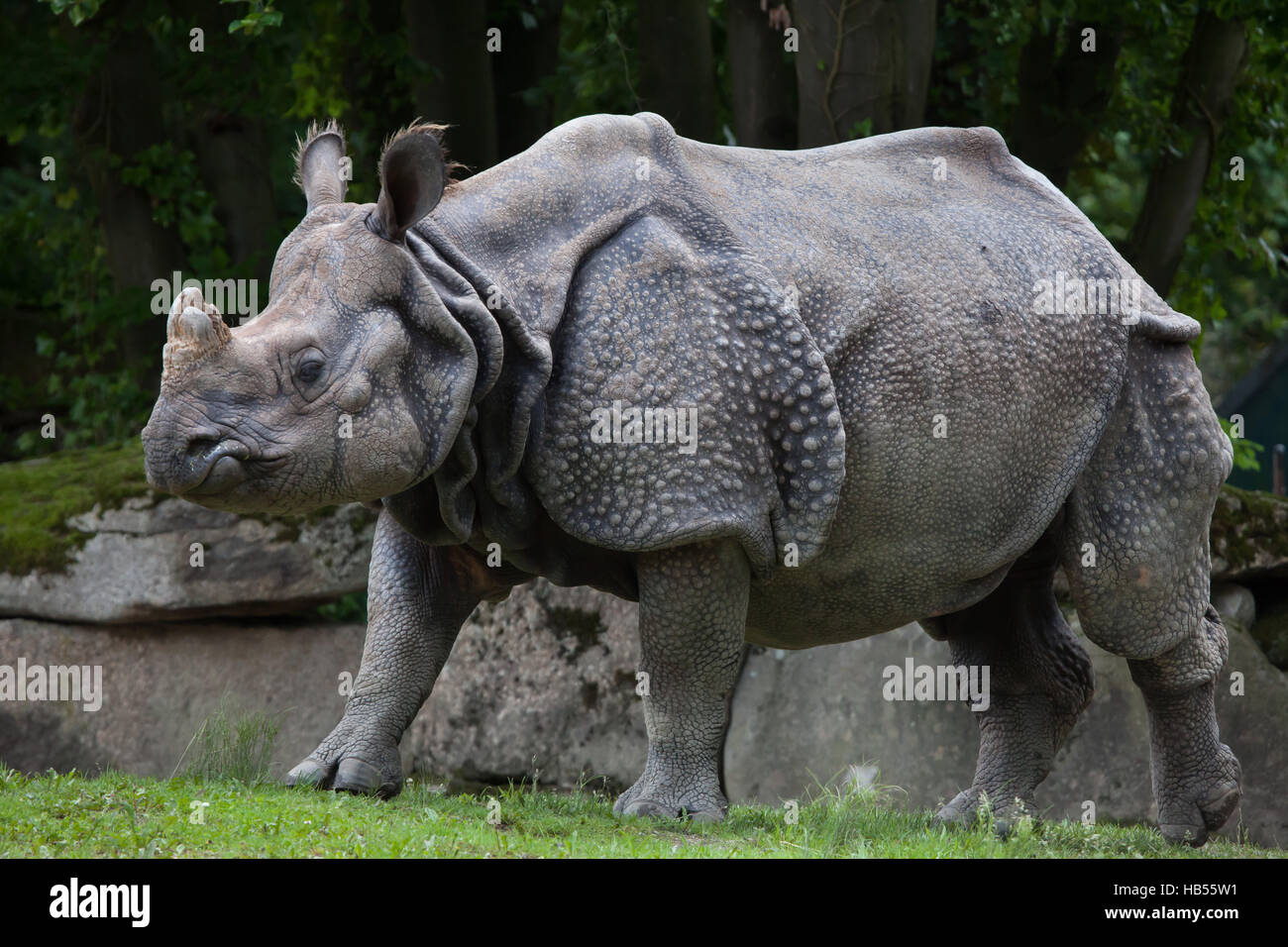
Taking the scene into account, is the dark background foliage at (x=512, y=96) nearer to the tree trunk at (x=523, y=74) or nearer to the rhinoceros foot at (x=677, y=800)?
the tree trunk at (x=523, y=74)

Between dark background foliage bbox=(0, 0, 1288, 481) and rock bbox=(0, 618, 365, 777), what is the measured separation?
2076mm

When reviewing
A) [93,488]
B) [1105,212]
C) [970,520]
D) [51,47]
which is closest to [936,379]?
[970,520]

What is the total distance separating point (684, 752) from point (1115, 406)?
2081mm

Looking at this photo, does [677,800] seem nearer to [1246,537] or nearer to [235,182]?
[1246,537]

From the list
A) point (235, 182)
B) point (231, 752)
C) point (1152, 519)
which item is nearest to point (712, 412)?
point (1152, 519)

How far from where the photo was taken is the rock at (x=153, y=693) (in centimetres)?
888

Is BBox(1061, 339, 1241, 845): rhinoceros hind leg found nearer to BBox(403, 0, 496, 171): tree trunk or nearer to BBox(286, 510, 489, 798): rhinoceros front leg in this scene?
BBox(286, 510, 489, 798): rhinoceros front leg

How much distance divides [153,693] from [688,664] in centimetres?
463

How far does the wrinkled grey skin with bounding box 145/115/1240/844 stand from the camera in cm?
491

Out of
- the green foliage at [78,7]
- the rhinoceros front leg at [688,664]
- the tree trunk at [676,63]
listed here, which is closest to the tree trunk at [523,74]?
the tree trunk at [676,63]

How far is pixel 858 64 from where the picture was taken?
841cm

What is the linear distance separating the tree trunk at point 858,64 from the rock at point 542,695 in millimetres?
2829

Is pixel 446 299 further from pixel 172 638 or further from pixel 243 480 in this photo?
pixel 172 638

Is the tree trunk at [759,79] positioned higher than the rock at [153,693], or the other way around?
the tree trunk at [759,79]
